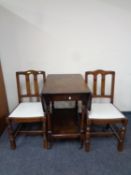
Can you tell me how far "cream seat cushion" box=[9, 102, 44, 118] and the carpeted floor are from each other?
46cm

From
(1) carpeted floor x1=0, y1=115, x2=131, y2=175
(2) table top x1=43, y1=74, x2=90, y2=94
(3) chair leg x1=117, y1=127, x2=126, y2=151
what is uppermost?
(2) table top x1=43, y1=74, x2=90, y2=94

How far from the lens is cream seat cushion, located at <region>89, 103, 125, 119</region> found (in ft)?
5.81

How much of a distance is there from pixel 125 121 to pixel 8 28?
6.70ft

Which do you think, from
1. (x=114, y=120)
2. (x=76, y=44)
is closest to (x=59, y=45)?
(x=76, y=44)

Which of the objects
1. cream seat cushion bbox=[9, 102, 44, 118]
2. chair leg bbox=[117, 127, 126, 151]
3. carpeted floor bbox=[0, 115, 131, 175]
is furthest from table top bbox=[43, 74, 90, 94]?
carpeted floor bbox=[0, 115, 131, 175]

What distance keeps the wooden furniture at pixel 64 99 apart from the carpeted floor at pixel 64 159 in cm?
18

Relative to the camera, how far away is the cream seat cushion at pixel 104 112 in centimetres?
177

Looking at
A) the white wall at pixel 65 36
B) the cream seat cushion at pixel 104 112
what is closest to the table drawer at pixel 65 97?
the cream seat cushion at pixel 104 112

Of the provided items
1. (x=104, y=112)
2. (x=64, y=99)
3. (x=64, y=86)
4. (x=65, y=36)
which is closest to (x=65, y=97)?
(x=64, y=99)

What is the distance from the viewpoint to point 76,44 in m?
2.29

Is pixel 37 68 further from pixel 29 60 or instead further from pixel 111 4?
pixel 111 4

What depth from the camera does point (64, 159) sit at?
1.75 metres

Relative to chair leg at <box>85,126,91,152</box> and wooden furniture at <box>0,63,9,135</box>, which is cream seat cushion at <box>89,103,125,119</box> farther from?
wooden furniture at <box>0,63,9,135</box>

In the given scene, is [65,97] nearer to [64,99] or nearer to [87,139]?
[64,99]
